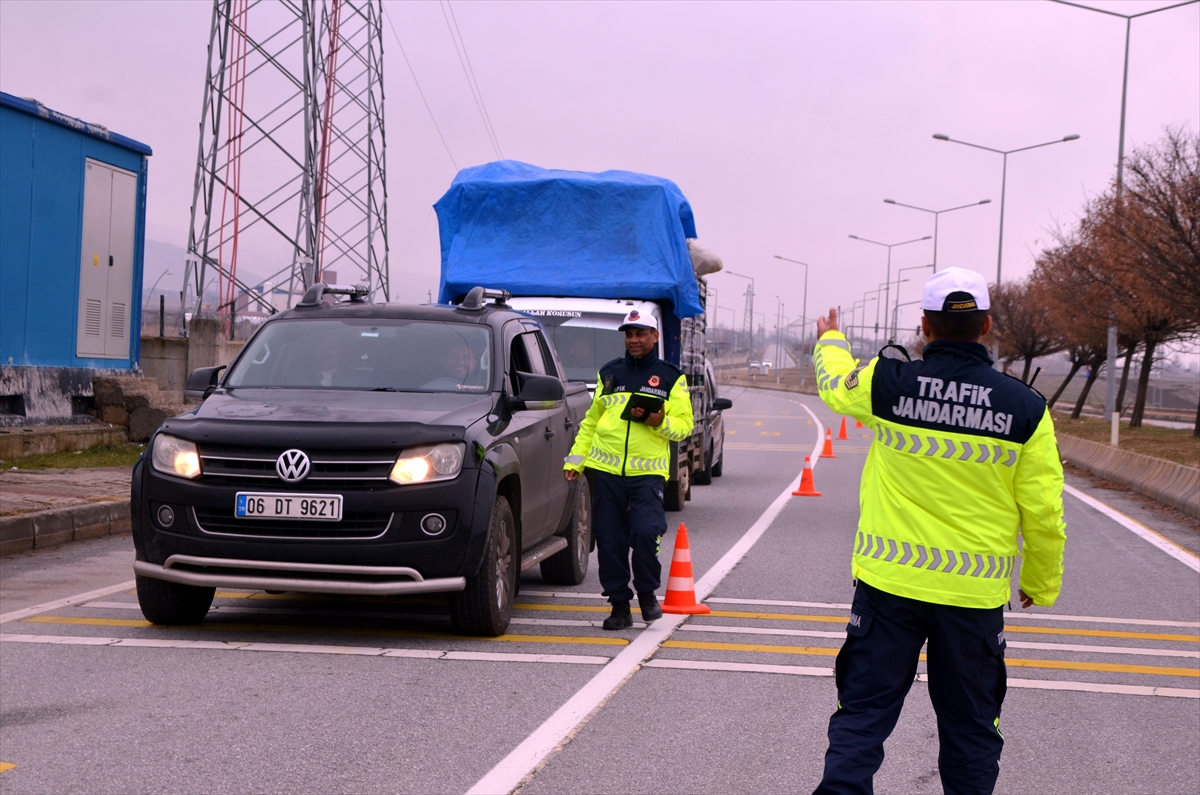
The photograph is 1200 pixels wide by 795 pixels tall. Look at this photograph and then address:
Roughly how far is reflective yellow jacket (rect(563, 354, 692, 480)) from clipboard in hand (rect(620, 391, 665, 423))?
0.04m

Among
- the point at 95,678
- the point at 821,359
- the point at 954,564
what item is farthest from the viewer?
the point at 95,678

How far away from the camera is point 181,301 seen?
26516mm

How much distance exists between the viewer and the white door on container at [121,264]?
1906cm

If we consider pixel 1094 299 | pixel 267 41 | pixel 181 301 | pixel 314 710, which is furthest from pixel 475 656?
pixel 1094 299

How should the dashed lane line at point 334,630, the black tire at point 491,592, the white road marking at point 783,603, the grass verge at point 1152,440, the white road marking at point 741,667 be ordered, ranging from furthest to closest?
the grass verge at point 1152,440
the white road marking at point 783,603
the dashed lane line at point 334,630
the black tire at point 491,592
the white road marking at point 741,667

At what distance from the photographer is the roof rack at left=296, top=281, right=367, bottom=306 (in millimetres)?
9078

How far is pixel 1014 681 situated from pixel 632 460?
248 centimetres

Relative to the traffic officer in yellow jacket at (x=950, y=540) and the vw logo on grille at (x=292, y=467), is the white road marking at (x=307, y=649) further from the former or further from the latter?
the traffic officer in yellow jacket at (x=950, y=540)

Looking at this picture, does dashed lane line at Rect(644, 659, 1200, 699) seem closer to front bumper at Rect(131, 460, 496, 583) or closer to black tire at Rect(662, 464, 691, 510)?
front bumper at Rect(131, 460, 496, 583)

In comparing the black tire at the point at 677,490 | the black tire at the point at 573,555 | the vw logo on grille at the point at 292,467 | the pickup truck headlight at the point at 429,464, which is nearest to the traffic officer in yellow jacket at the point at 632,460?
the pickup truck headlight at the point at 429,464

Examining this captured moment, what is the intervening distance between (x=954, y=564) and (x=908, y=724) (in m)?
2.38

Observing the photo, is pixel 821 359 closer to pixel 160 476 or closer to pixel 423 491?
pixel 423 491

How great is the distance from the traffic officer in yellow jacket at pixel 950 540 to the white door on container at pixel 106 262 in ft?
52.5

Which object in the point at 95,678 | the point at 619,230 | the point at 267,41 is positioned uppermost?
the point at 267,41
